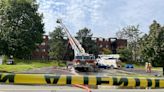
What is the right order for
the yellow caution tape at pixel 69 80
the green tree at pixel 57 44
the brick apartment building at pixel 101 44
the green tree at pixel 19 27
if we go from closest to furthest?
the yellow caution tape at pixel 69 80, the green tree at pixel 19 27, the green tree at pixel 57 44, the brick apartment building at pixel 101 44

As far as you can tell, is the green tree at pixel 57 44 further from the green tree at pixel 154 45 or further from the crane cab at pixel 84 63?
the crane cab at pixel 84 63

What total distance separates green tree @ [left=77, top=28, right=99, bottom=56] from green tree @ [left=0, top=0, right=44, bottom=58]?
36845mm

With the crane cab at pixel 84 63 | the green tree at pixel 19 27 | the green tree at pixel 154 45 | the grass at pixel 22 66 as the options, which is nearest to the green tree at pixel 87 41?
the green tree at pixel 154 45

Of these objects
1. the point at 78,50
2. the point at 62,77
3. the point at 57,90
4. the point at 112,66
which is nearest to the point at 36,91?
the point at 57,90

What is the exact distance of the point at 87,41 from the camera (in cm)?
13288

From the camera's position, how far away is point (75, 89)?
18.4m

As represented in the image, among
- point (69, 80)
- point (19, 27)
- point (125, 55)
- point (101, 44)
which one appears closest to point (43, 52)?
point (101, 44)

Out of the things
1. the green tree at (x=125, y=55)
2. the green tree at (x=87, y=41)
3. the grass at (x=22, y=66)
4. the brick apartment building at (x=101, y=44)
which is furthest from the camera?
the brick apartment building at (x=101, y=44)

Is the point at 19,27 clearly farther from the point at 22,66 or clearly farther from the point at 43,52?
the point at 43,52

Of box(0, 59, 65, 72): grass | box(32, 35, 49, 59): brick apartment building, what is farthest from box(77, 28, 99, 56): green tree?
box(0, 59, 65, 72): grass

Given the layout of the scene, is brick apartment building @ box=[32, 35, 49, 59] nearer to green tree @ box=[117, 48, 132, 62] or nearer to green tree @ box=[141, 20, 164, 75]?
green tree @ box=[117, 48, 132, 62]

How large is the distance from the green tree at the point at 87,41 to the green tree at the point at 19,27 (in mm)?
36845

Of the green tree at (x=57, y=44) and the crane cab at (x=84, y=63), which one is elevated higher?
the green tree at (x=57, y=44)

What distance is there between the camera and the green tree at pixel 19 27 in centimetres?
9046
